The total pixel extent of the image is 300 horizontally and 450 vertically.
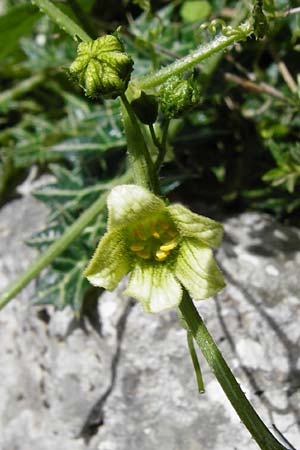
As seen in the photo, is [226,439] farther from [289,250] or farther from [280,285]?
[289,250]

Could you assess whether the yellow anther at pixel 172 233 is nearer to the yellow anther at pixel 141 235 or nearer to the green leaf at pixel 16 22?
the yellow anther at pixel 141 235

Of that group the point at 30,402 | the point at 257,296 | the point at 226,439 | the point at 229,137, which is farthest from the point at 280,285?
the point at 30,402

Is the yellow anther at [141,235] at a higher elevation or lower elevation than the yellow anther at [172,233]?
higher

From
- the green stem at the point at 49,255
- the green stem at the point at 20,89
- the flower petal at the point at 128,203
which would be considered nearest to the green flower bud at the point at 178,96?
the flower petal at the point at 128,203

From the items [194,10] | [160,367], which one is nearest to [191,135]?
[194,10]

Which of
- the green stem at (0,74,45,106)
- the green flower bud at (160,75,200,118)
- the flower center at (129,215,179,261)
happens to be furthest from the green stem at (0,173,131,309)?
the green stem at (0,74,45,106)
